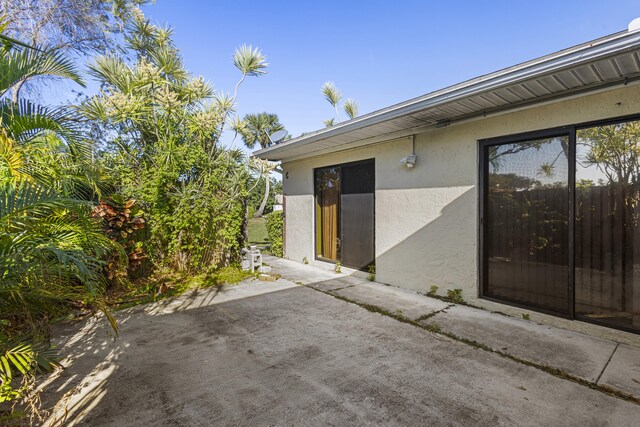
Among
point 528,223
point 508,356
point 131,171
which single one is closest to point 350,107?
point 131,171

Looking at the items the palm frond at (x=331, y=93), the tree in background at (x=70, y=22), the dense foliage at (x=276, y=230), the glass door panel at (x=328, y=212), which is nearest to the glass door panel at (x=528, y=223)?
the glass door panel at (x=328, y=212)

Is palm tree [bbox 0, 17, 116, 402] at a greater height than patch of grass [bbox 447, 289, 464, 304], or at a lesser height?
greater

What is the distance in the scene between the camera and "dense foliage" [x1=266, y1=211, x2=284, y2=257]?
8.51m

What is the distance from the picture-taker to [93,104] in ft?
16.9

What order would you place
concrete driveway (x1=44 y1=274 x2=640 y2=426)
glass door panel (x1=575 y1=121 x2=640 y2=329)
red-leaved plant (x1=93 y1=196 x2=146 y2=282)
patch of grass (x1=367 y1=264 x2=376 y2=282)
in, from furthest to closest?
patch of grass (x1=367 y1=264 x2=376 y2=282), red-leaved plant (x1=93 y1=196 x2=146 y2=282), glass door panel (x1=575 y1=121 x2=640 y2=329), concrete driveway (x1=44 y1=274 x2=640 y2=426)

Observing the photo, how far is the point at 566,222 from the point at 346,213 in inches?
148

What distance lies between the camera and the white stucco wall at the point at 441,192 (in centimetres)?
341

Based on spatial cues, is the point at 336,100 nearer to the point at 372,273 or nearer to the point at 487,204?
the point at 372,273

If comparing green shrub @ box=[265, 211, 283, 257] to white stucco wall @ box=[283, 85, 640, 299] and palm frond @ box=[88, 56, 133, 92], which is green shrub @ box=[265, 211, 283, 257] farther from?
palm frond @ box=[88, 56, 133, 92]

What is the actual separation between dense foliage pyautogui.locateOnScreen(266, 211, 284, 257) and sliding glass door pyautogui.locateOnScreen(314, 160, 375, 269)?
5.60 ft

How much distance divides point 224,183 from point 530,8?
6.76 meters

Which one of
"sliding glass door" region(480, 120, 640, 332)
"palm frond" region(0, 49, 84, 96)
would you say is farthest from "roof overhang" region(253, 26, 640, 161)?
"palm frond" region(0, 49, 84, 96)

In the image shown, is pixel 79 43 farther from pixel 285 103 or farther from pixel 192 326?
pixel 192 326

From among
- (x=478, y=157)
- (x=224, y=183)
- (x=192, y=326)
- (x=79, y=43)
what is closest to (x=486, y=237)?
(x=478, y=157)
